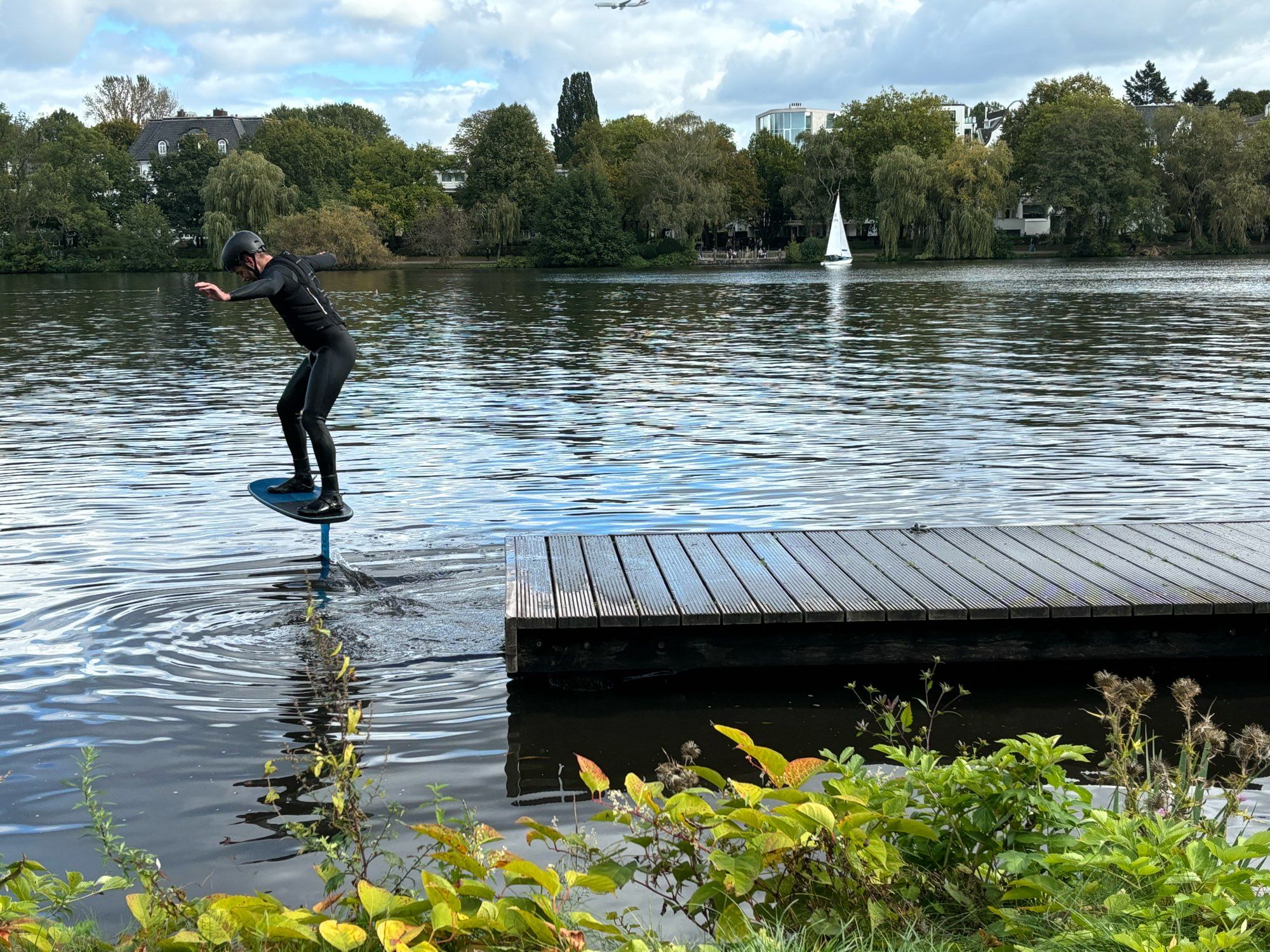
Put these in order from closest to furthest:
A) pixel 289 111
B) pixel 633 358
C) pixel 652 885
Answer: pixel 652 885
pixel 633 358
pixel 289 111

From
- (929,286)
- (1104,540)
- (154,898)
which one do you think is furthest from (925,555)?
(929,286)

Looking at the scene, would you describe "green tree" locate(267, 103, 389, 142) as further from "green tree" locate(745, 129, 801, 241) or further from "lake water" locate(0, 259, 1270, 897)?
"lake water" locate(0, 259, 1270, 897)

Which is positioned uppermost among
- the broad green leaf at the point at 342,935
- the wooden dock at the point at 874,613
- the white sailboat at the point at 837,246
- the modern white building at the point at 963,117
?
the modern white building at the point at 963,117

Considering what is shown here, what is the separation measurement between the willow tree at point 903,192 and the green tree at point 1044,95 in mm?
28514

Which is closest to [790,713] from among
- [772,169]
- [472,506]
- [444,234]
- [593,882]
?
[593,882]

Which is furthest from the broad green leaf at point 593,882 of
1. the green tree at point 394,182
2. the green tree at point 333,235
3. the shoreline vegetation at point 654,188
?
the green tree at point 394,182

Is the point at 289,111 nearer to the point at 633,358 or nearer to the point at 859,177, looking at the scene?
the point at 859,177

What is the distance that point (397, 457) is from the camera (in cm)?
1388

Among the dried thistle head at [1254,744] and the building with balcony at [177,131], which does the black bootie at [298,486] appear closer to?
the dried thistle head at [1254,744]

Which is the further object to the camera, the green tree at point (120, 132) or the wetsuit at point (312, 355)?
the green tree at point (120, 132)

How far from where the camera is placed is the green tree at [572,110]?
432ft

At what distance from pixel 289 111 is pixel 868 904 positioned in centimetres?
13649

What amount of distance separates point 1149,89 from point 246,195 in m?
127

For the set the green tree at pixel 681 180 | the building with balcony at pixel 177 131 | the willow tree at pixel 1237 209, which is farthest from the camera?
the building with balcony at pixel 177 131
